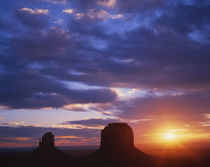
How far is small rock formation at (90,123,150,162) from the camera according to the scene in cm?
9843

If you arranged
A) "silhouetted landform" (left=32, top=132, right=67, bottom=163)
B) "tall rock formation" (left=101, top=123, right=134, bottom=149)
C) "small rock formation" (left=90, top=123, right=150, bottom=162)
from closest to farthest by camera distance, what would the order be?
"small rock formation" (left=90, top=123, right=150, bottom=162), "tall rock formation" (left=101, top=123, right=134, bottom=149), "silhouetted landform" (left=32, top=132, right=67, bottom=163)

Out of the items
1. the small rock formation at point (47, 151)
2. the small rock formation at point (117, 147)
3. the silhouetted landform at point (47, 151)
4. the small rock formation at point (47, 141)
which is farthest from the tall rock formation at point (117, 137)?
the small rock formation at point (47, 141)

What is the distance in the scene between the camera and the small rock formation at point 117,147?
3875 inches

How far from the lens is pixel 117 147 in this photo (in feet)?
348

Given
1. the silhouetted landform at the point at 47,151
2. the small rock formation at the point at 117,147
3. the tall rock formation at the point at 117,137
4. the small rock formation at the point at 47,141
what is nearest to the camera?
the small rock formation at the point at 117,147

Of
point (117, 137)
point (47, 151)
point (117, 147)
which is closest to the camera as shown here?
point (117, 147)

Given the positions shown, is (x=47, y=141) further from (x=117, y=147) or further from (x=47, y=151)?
(x=117, y=147)

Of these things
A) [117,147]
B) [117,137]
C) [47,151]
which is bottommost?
[47,151]

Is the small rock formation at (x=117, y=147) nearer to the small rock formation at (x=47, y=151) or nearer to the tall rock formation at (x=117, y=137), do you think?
the tall rock formation at (x=117, y=137)

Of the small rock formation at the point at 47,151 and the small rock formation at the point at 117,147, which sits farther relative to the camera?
the small rock formation at the point at 47,151

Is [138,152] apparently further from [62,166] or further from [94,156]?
[62,166]

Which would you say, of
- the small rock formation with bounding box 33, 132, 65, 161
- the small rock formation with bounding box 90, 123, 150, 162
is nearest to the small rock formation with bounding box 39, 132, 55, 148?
the small rock formation with bounding box 33, 132, 65, 161

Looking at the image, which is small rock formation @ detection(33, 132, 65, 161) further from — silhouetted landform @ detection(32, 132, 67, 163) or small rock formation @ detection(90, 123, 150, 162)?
small rock formation @ detection(90, 123, 150, 162)

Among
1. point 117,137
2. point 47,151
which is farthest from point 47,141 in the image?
point 117,137
